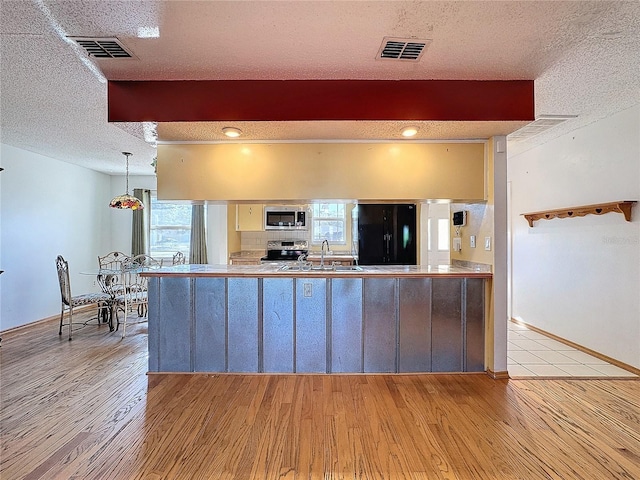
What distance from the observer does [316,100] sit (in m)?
2.64

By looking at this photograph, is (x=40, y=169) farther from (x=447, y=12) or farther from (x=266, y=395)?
(x=447, y=12)

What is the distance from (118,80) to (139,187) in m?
4.54

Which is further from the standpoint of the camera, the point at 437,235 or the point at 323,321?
the point at 437,235

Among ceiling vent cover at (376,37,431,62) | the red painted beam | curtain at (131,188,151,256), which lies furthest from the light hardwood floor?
curtain at (131,188,151,256)

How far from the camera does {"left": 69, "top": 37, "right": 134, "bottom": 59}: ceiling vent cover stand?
2.10m

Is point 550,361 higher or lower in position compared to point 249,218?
lower

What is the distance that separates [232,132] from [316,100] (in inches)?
32.8

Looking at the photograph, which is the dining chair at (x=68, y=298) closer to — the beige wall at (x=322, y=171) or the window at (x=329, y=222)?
the beige wall at (x=322, y=171)

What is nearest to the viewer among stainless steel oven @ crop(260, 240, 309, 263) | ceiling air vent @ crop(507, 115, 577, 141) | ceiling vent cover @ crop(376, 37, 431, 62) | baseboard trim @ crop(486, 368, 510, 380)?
ceiling vent cover @ crop(376, 37, 431, 62)

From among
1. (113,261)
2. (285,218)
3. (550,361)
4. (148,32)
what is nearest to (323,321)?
(550,361)

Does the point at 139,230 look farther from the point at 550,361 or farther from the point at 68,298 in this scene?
the point at 550,361

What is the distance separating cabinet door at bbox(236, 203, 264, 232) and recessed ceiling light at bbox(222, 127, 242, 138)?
301 cm

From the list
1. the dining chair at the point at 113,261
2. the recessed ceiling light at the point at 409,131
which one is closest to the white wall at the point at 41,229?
the dining chair at the point at 113,261

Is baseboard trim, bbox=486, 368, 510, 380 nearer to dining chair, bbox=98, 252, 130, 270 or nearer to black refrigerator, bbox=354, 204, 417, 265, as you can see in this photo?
black refrigerator, bbox=354, 204, 417, 265
